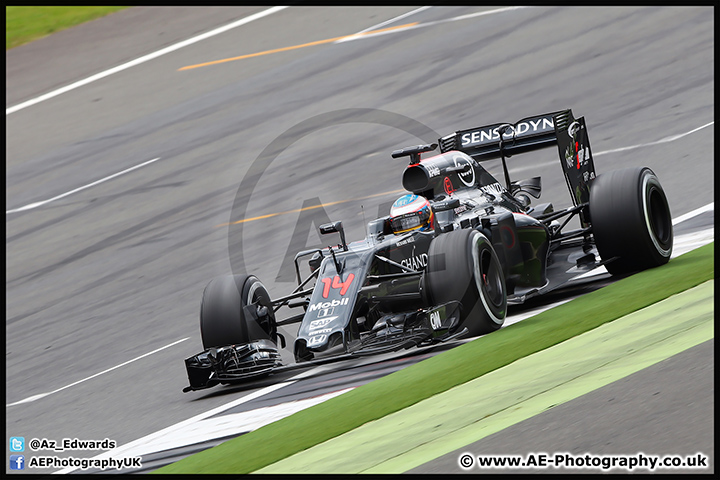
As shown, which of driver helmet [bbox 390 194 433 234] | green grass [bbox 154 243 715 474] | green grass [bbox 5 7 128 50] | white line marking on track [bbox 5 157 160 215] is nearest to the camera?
green grass [bbox 154 243 715 474]

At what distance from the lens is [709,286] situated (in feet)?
30.6

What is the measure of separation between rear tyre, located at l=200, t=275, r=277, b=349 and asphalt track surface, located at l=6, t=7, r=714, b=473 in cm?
59

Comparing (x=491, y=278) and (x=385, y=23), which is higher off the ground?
(x=385, y=23)

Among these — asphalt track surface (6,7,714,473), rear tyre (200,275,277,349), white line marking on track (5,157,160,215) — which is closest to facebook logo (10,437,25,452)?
asphalt track surface (6,7,714,473)

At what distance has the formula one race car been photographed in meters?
9.18

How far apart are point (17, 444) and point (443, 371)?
12.9 ft

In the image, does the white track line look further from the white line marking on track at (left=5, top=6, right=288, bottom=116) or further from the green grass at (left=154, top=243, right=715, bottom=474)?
the white line marking on track at (left=5, top=6, right=288, bottom=116)

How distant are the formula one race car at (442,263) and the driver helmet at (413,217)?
0.01m

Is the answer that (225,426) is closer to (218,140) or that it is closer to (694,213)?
(694,213)

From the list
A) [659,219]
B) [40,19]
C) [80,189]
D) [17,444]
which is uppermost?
[40,19]

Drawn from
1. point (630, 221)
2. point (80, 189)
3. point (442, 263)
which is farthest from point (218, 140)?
point (442, 263)

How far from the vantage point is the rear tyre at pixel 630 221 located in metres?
10.3

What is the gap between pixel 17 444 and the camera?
30.7 feet

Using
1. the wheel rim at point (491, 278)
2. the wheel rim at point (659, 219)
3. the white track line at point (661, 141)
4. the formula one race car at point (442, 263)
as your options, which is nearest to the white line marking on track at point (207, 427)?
the formula one race car at point (442, 263)
